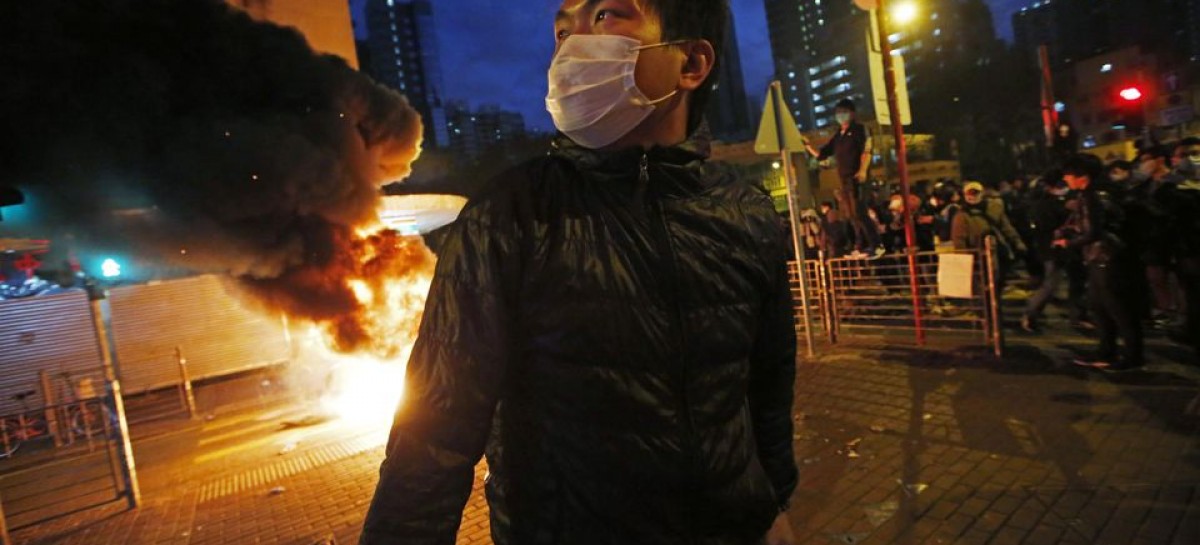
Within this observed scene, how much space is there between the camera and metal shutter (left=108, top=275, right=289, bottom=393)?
1173 cm

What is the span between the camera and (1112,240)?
5.75 m

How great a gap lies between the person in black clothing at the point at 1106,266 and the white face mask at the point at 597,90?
6.10 metres

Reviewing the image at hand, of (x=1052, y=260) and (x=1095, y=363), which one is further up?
(x=1052, y=260)

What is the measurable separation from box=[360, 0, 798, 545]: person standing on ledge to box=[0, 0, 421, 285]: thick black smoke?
10.4 meters

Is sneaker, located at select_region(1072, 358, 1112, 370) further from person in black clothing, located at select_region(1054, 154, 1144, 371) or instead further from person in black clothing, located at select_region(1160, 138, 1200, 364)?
person in black clothing, located at select_region(1160, 138, 1200, 364)

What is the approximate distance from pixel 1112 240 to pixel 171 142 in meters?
13.3

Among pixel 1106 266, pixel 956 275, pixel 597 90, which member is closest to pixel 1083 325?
pixel 956 275

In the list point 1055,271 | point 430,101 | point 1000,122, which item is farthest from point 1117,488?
point 430,101

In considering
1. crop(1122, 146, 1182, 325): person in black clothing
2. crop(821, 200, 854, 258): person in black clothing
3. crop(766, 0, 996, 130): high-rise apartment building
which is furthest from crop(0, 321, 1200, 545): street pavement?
crop(766, 0, 996, 130): high-rise apartment building

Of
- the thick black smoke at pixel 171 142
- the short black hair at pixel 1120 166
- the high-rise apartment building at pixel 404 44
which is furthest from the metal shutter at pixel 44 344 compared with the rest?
the high-rise apartment building at pixel 404 44

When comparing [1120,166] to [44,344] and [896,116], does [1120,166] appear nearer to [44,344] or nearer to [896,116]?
[896,116]

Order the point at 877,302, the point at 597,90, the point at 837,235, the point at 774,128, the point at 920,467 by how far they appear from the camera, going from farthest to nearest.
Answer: the point at 837,235 → the point at 877,302 → the point at 774,128 → the point at 920,467 → the point at 597,90

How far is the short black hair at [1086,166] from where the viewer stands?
6027 millimetres

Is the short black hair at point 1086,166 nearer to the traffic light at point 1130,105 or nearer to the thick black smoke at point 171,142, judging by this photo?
the traffic light at point 1130,105
